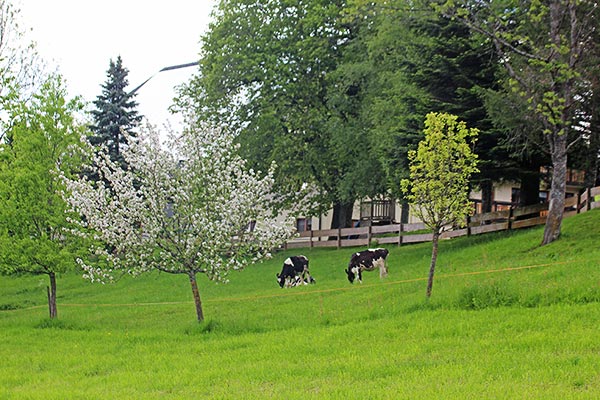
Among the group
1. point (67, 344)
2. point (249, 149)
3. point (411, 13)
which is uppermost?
point (411, 13)

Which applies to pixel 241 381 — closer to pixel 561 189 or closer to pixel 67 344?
pixel 67 344

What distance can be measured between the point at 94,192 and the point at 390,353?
10.0 m

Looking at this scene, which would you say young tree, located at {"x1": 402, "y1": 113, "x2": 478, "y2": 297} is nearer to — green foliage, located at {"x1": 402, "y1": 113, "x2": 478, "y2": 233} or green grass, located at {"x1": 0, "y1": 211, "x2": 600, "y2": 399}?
green foliage, located at {"x1": 402, "y1": 113, "x2": 478, "y2": 233}

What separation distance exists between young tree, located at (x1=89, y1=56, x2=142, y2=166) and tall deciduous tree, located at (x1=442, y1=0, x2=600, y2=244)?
26.1 meters

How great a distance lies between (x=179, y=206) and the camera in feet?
57.1

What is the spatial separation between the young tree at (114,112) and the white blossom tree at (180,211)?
2410 cm

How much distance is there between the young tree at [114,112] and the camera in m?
41.3

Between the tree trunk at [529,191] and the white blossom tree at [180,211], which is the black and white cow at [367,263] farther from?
the tree trunk at [529,191]

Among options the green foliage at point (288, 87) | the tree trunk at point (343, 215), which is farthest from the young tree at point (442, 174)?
the tree trunk at point (343, 215)

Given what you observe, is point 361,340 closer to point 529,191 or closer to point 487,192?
point 529,191

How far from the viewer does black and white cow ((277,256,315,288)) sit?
949 inches

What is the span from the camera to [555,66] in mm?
19125

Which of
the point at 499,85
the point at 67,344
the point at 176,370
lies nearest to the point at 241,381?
the point at 176,370

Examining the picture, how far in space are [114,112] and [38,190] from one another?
883 inches
